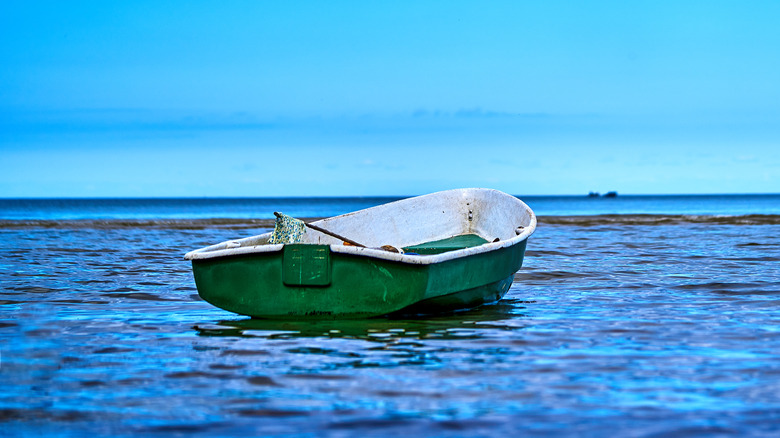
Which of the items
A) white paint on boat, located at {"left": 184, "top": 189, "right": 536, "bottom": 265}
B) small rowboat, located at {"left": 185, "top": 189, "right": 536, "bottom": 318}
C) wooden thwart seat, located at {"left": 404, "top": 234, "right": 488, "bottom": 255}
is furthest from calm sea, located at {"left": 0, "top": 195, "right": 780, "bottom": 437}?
white paint on boat, located at {"left": 184, "top": 189, "right": 536, "bottom": 265}

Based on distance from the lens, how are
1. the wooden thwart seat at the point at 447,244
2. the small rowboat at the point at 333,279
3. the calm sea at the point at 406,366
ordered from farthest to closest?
the wooden thwart seat at the point at 447,244 → the small rowboat at the point at 333,279 → the calm sea at the point at 406,366

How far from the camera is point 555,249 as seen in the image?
1786cm

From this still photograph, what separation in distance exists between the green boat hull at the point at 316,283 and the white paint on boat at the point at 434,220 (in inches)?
88.2

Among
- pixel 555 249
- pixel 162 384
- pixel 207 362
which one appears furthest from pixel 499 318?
pixel 555 249

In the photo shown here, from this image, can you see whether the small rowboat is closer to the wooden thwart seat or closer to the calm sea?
the calm sea

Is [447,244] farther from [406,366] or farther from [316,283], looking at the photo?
[406,366]

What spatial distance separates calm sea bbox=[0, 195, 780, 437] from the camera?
421 cm

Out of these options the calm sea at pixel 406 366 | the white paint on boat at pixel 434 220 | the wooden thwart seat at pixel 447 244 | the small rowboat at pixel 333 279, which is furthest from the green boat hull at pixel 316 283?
the wooden thwart seat at pixel 447 244

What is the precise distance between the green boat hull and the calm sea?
7.9 inches

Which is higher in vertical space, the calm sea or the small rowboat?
the small rowboat

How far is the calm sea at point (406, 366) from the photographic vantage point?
4215mm

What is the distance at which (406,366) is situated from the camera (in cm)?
555

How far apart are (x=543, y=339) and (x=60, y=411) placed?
12.5ft

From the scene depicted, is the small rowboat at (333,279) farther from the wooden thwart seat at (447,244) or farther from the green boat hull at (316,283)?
the wooden thwart seat at (447,244)
